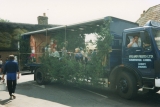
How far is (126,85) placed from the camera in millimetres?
6859

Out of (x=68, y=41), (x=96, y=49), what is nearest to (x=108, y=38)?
(x=96, y=49)

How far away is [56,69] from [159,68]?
4.94 metres

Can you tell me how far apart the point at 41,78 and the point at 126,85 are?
5410mm

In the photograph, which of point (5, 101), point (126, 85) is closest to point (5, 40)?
point (5, 101)

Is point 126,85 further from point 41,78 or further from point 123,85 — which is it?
point 41,78

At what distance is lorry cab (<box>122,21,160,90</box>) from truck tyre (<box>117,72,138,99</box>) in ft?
0.94

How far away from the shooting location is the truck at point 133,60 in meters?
6.26

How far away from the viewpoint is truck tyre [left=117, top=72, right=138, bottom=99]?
6643 mm

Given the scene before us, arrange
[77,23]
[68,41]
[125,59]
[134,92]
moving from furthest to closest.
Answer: [68,41]
[77,23]
[125,59]
[134,92]

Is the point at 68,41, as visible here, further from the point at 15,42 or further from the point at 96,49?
the point at 15,42

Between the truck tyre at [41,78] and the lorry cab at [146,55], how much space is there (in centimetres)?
500

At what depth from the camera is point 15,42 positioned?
2480 centimetres

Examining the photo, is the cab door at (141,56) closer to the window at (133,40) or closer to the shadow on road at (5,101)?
the window at (133,40)

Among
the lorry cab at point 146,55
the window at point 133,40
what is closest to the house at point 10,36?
the window at point 133,40
